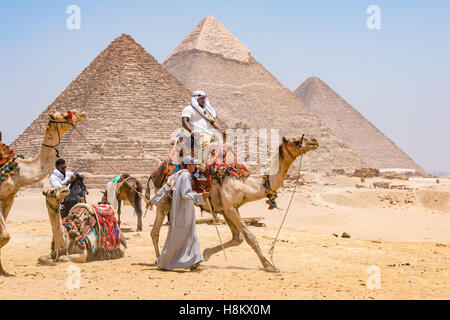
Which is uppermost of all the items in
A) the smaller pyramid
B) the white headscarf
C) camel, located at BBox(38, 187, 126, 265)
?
the smaller pyramid

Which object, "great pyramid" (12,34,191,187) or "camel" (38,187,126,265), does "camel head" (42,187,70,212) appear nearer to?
"camel" (38,187,126,265)

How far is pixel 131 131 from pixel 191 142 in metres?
55.1

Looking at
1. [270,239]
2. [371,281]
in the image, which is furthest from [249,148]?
[371,281]

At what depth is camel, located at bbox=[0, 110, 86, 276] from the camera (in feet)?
19.1

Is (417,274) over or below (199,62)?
below

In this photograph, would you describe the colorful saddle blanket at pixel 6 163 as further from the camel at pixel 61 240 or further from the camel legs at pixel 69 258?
the camel legs at pixel 69 258

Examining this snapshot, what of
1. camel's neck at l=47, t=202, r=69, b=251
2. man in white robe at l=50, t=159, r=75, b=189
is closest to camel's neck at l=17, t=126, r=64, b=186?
camel's neck at l=47, t=202, r=69, b=251

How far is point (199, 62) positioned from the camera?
100m

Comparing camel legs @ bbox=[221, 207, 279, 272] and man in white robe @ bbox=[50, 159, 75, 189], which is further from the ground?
man in white robe @ bbox=[50, 159, 75, 189]

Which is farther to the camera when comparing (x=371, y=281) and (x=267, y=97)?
(x=267, y=97)

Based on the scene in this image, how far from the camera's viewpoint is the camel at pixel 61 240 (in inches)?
245

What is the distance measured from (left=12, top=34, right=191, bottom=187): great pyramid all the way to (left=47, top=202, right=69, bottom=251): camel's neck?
150 ft
